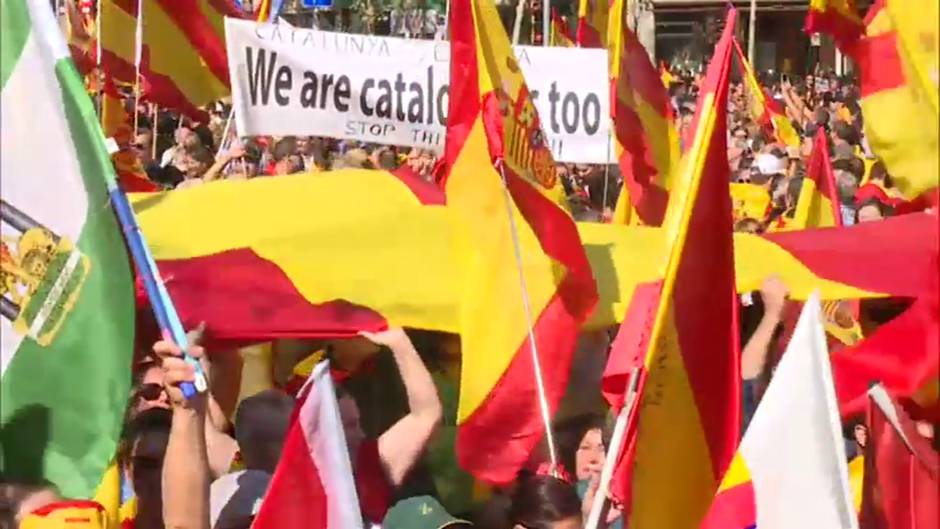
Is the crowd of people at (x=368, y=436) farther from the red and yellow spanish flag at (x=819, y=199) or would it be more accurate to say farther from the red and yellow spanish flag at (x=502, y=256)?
the red and yellow spanish flag at (x=819, y=199)

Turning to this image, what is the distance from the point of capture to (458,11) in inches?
170

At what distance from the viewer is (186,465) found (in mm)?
3387

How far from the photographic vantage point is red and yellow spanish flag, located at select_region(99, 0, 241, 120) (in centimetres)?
763

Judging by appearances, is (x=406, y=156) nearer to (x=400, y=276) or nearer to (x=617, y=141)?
(x=617, y=141)

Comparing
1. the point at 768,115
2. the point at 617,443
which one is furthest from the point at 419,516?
the point at 768,115

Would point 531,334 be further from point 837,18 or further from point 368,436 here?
point 837,18

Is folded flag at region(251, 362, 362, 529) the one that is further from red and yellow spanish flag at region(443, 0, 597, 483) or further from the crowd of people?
red and yellow spanish flag at region(443, 0, 597, 483)

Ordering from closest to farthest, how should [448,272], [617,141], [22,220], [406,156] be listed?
1. [22,220]
2. [448,272]
3. [617,141]
4. [406,156]

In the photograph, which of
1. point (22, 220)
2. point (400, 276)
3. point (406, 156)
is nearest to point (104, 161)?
point (22, 220)

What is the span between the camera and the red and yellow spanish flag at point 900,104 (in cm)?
276

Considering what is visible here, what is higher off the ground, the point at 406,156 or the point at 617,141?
the point at 617,141

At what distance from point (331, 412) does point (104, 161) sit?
62cm

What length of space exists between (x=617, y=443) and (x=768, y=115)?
905 centimetres

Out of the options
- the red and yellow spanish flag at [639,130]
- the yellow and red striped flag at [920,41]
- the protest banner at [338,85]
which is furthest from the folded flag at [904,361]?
the protest banner at [338,85]
